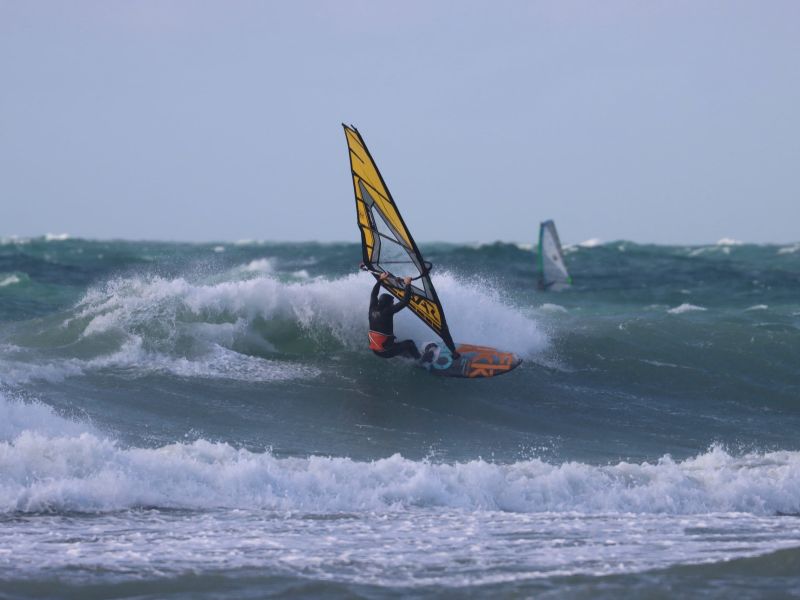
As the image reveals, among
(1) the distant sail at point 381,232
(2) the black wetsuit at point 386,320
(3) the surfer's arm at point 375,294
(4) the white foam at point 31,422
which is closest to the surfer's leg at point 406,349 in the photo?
(2) the black wetsuit at point 386,320

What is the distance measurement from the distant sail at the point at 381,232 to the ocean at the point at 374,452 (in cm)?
111

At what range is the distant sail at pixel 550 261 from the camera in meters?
24.7

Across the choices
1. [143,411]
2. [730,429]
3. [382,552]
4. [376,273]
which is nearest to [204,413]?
[143,411]

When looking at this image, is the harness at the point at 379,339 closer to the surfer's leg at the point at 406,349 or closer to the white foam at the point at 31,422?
the surfer's leg at the point at 406,349

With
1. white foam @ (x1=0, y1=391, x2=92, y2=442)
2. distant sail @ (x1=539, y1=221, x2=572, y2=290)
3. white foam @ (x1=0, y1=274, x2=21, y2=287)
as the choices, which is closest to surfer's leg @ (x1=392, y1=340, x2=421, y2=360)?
white foam @ (x1=0, y1=391, x2=92, y2=442)

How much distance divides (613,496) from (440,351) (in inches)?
160

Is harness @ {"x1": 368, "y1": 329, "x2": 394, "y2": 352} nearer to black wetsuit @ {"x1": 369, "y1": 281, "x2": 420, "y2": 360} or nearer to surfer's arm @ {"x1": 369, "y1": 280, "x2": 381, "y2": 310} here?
black wetsuit @ {"x1": 369, "y1": 281, "x2": 420, "y2": 360}

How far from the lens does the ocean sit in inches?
211

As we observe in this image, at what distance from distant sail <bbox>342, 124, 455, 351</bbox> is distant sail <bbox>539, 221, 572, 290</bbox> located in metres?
14.3

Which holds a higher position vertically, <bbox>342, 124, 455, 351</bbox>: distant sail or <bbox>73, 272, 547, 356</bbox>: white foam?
<bbox>342, 124, 455, 351</bbox>: distant sail

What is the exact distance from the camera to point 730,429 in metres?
10.4

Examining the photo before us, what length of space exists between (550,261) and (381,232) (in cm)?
1520

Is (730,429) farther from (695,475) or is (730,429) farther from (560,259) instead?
(560,259)

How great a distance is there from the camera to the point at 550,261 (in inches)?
992
